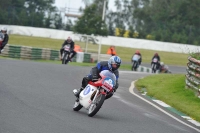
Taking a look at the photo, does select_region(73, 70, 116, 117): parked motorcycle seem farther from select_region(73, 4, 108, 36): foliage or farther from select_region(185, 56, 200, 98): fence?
select_region(73, 4, 108, 36): foliage

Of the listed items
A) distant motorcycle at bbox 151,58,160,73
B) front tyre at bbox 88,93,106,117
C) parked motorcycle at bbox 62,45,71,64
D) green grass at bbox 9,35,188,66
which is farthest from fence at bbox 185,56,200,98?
green grass at bbox 9,35,188,66

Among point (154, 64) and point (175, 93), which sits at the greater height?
point (175, 93)

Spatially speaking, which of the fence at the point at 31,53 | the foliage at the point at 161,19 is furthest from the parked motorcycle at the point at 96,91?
the foliage at the point at 161,19

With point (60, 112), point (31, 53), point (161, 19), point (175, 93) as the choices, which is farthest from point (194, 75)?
point (161, 19)

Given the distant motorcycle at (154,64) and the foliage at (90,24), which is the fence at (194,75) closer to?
the distant motorcycle at (154,64)

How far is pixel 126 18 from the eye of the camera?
283 ft

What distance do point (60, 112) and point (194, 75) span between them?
23.1 feet

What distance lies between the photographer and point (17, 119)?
410 inches

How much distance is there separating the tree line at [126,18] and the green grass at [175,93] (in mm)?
28839

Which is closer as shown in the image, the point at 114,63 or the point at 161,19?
the point at 114,63

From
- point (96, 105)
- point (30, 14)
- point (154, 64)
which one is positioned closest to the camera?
point (96, 105)

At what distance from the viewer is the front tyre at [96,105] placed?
12203 mm

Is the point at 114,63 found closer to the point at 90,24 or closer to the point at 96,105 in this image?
the point at 96,105

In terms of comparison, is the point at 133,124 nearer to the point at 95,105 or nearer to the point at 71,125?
the point at 95,105
